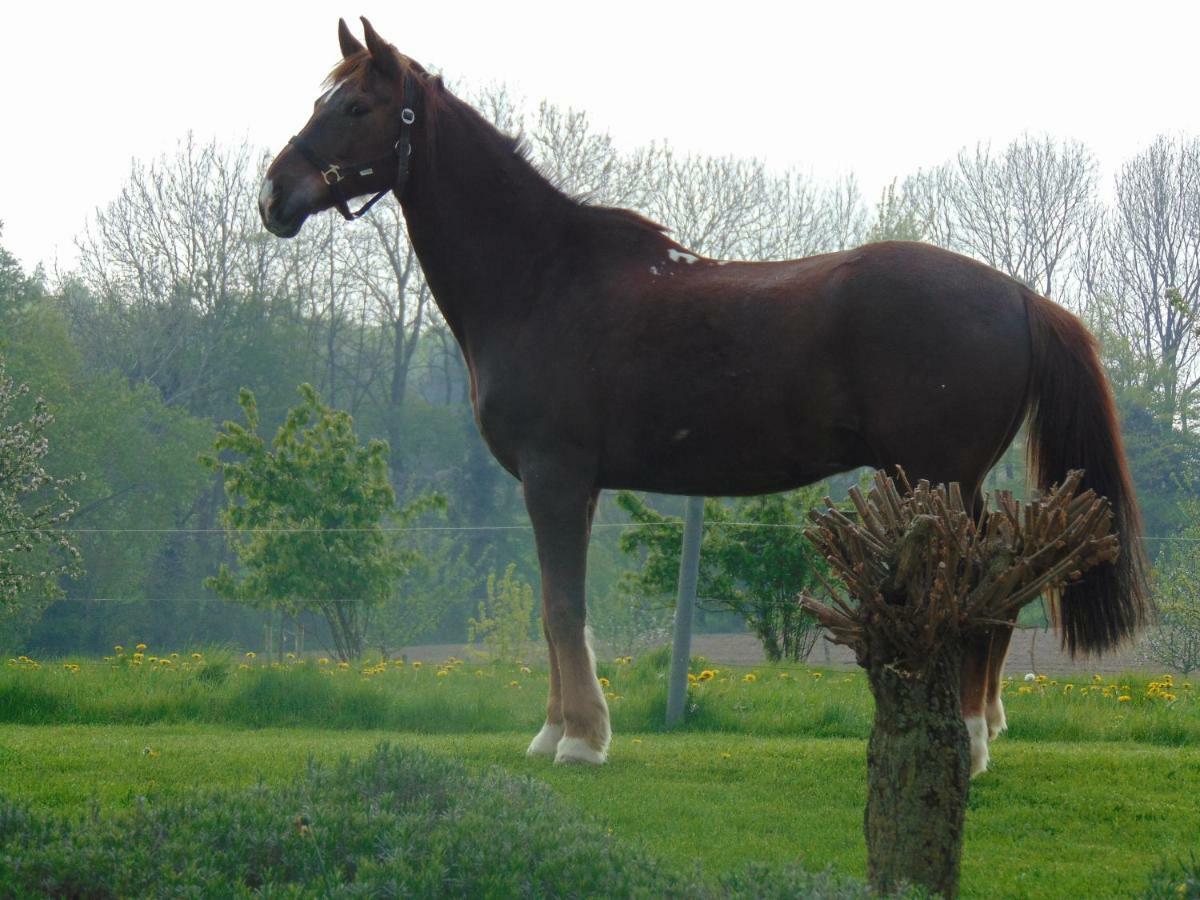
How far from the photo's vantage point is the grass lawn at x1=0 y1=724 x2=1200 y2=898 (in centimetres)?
441

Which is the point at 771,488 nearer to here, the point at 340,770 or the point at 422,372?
the point at 340,770

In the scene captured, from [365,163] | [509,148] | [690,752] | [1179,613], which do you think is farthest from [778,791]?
[1179,613]

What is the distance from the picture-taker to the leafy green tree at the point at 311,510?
21.5 meters

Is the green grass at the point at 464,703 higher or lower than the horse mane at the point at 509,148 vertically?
lower

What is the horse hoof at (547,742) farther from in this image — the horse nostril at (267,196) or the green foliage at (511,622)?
the green foliage at (511,622)

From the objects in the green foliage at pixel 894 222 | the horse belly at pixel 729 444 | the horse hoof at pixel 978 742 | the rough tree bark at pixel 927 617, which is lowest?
the horse hoof at pixel 978 742

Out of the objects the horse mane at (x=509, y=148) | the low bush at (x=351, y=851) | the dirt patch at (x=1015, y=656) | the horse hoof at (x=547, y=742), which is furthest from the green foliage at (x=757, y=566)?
the low bush at (x=351, y=851)

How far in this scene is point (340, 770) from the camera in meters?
4.45

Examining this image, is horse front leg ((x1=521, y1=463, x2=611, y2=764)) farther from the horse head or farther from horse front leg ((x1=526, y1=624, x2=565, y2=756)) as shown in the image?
the horse head

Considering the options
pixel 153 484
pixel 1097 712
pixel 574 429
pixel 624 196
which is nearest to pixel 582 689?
pixel 574 429

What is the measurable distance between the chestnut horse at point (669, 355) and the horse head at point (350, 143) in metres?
0.01

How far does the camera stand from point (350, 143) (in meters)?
6.49

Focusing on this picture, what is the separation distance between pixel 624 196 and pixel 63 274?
861 inches

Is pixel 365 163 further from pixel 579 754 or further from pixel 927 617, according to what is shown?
pixel 927 617
